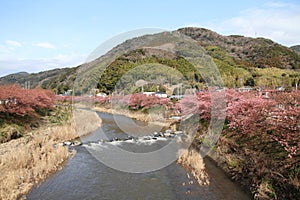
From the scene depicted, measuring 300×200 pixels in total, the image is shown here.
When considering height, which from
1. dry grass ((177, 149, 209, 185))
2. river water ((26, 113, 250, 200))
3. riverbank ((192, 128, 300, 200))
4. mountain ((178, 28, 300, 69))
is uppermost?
mountain ((178, 28, 300, 69))

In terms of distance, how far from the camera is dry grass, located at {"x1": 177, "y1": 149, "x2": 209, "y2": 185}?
29.2ft

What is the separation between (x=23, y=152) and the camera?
10.3 m

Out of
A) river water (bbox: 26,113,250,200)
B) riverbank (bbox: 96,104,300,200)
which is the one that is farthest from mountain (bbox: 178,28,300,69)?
river water (bbox: 26,113,250,200)

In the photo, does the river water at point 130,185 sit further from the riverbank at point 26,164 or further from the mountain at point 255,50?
the mountain at point 255,50

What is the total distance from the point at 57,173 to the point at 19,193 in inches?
82.5

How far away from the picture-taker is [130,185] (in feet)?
28.1

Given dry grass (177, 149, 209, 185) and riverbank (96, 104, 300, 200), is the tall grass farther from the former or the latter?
→ riverbank (96, 104, 300, 200)

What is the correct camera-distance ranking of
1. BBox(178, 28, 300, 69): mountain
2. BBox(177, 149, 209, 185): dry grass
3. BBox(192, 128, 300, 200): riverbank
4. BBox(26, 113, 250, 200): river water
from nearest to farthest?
BBox(192, 128, 300, 200): riverbank < BBox(26, 113, 250, 200): river water < BBox(177, 149, 209, 185): dry grass < BBox(178, 28, 300, 69): mountain

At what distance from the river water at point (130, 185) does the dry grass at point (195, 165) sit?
0.72 ft

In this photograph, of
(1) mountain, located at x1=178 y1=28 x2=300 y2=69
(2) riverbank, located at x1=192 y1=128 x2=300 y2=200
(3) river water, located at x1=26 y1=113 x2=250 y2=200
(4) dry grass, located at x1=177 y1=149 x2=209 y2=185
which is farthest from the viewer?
(1) mountain, located at x1=178 y1=28 x2=300 y2=69

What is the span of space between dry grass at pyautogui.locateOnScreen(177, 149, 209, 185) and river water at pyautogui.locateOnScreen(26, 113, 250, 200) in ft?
0.72

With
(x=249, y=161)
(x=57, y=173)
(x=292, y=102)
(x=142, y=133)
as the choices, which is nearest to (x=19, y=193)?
(x=57, y=173)

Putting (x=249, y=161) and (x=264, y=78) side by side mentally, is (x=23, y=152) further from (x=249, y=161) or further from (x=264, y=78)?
(x=264, y=78)

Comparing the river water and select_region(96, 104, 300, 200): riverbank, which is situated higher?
select_region(96, 104, 300, 200): riverbank
